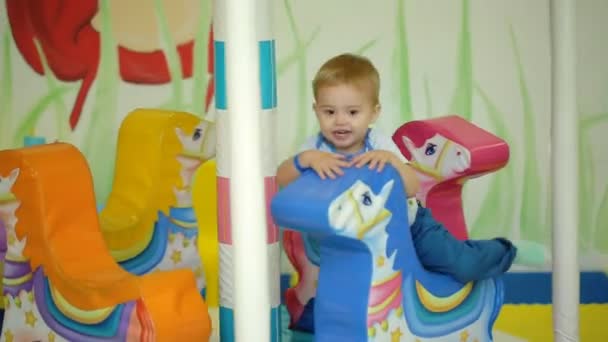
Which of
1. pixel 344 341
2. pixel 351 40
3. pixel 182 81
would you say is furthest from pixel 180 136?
pixel 344 341

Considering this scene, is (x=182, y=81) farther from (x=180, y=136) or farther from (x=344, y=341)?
(x=344, y=341)

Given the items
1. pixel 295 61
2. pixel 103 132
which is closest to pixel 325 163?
pixel 295 61

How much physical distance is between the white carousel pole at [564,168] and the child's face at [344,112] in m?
0.34

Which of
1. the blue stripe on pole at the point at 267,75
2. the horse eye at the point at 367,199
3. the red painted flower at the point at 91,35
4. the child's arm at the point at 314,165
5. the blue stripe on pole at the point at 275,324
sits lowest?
the blue stripe on pole at the point at 275,324

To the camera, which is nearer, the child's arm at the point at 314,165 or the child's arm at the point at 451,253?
the child's arm at the point at 314,165

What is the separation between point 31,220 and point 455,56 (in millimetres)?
1211

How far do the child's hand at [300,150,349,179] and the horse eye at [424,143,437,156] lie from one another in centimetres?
39

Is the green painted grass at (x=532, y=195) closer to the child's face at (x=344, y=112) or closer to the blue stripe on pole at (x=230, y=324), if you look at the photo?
the child's face at (x=344, y=112)

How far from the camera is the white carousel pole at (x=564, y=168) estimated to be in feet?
6.50

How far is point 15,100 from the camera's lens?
9.00 ft

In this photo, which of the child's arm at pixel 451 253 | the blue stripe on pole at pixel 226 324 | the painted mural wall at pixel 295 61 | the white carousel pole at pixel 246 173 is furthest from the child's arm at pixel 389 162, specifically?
the painted mural wall at pixel 295 61

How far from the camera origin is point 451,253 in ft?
6.43

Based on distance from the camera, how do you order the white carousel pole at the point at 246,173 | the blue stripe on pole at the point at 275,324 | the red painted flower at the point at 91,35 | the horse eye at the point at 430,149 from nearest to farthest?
the white carousel pole at the point at 246,173 → the blue stripe on pole at the point at 275,324 → the horse eye at the point at 430,149 → the red painted flower at the point at 91,35

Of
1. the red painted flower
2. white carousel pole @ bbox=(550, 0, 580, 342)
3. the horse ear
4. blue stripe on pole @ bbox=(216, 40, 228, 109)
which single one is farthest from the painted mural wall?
blue stripe on pole @ bbox=(216, 40, 228, 109)
